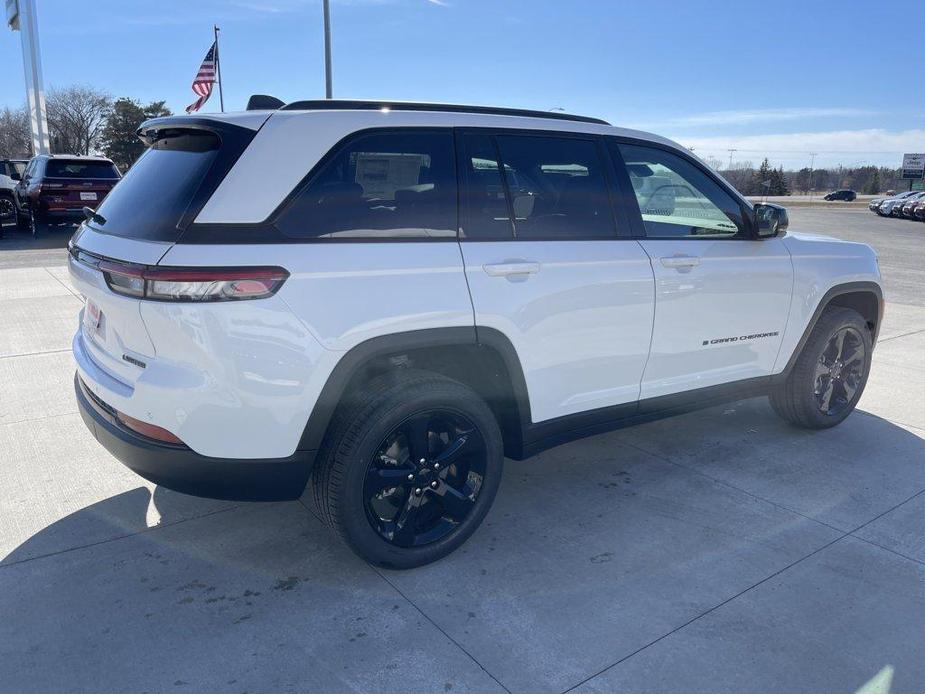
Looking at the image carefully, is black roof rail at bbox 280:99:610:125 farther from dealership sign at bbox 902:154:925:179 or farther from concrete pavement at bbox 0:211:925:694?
dealership sign at bbox 902:154:925:179

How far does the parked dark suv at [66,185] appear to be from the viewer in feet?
47.0

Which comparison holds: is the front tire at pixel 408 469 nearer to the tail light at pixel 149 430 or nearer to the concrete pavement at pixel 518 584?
the concrete pavement at pixel 518 584

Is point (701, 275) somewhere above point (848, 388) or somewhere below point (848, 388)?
above

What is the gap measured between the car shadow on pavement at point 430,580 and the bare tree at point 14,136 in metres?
81.0

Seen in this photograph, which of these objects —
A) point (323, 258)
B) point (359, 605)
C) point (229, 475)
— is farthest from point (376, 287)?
point (359, 605)

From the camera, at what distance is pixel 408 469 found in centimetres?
302

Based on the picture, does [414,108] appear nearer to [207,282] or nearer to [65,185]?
[207,282]

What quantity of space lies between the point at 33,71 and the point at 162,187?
106 feet

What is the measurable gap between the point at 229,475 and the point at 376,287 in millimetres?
875

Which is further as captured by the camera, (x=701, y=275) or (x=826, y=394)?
(x=826, y=394)

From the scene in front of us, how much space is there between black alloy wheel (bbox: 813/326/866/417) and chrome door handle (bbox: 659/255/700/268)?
151 cm

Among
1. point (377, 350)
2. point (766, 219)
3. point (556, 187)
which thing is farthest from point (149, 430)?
point (766, 219)

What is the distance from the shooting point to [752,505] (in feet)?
12.2

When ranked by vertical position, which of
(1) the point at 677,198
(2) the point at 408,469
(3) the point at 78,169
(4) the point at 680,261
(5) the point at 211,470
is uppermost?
(3) the point at 78,169
